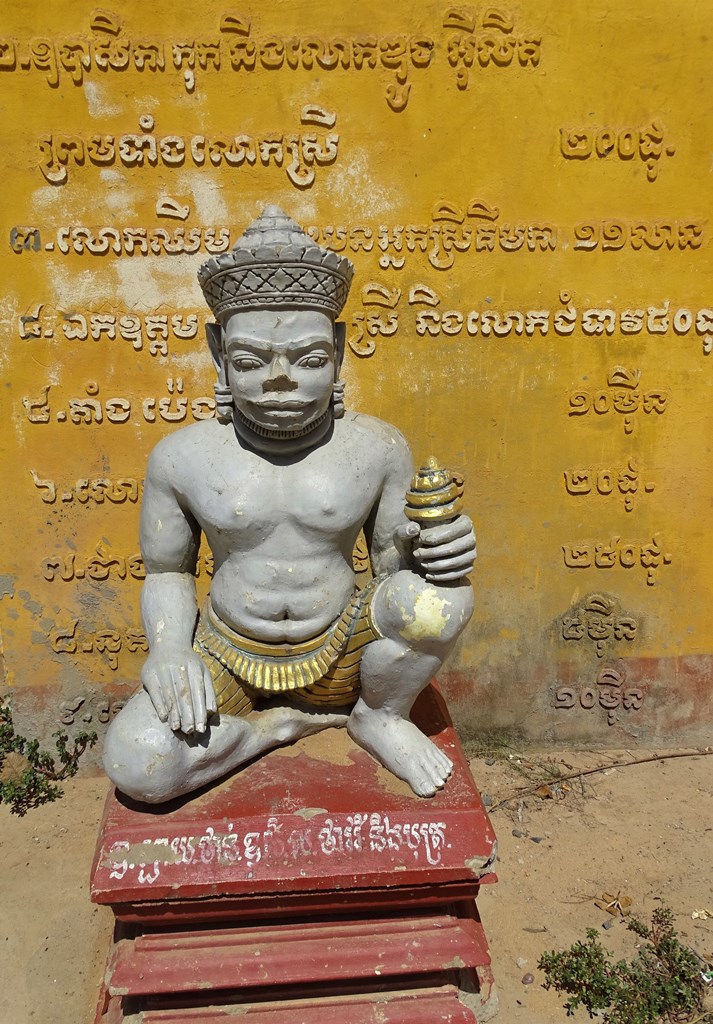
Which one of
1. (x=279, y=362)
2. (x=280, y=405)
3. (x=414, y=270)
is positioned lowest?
(x=280, y=405)

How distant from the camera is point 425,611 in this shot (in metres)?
1.83

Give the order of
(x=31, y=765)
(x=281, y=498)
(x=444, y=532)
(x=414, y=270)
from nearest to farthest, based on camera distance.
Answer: (x=444, y=532), (x=281, y=498), (x=414, y=270), (x=31, y=765)

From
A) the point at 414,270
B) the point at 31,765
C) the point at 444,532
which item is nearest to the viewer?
the point at 444,532

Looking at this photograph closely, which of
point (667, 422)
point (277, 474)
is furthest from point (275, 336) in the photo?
point (667, 422)

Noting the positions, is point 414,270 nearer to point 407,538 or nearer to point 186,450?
point 186,450

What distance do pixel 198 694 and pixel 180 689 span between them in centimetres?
5

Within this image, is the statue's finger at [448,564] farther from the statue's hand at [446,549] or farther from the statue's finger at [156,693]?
the statue's finger at [156,693]

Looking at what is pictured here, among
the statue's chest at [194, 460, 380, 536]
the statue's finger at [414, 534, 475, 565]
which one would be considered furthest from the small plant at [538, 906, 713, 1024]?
the statue's chest at [194, 460, 380, 536]

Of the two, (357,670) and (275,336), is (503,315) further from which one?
(357,670)

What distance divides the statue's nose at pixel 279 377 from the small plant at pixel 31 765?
263 centimetres

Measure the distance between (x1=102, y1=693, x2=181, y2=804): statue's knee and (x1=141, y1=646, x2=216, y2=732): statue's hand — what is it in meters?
0.04

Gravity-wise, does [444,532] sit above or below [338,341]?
below

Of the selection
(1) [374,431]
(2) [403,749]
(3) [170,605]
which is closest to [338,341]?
(1) [374,431]

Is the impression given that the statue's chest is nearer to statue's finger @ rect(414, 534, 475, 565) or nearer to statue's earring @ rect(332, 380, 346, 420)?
statue's earring @ rect(332, 380, 346, 420)
